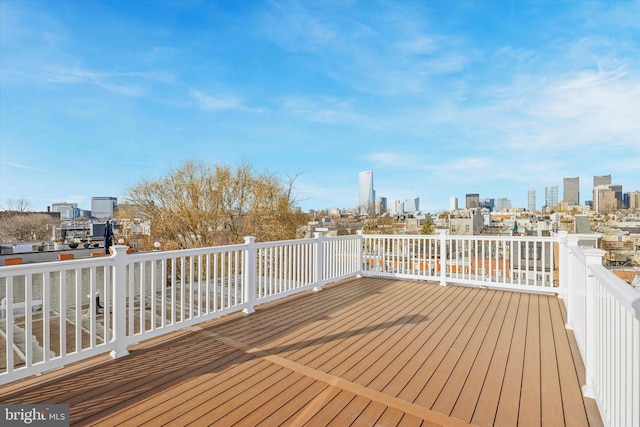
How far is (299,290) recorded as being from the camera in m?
4.65

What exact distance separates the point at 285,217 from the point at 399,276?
22.8ft

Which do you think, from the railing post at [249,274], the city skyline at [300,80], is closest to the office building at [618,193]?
the city skyline at [300,80]

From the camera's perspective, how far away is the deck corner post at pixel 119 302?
2.59m

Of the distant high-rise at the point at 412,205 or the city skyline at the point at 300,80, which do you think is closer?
the city skyline at the point at 300,80

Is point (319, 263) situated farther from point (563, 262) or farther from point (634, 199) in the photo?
point (634, 199)

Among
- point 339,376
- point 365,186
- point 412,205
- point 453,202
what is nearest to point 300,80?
point 339,376

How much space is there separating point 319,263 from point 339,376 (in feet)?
9.35

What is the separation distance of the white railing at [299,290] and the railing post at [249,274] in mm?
13

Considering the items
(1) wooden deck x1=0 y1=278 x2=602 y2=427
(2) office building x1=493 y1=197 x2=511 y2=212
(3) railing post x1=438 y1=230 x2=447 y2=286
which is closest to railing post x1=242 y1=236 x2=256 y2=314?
(1) wooden deck x1=0 y1=278 x2=602 y2=427

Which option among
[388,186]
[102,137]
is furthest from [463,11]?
[388,186]

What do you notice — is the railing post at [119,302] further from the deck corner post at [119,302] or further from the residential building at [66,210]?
the residential building at [66,210]

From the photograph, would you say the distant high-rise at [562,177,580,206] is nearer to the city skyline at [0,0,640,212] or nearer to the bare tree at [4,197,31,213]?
the city skyline at [0,0,640,212]

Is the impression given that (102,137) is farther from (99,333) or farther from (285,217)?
(99,333)

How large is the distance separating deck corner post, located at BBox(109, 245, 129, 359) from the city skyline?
8908mm
